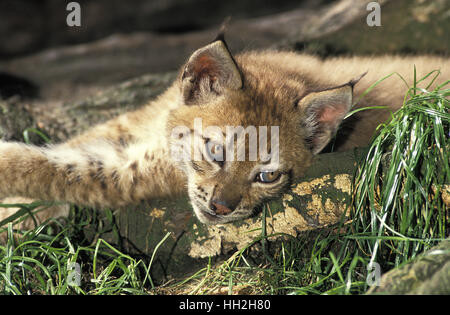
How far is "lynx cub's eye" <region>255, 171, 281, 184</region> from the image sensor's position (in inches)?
111

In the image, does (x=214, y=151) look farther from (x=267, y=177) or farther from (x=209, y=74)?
(x=209, y=74)

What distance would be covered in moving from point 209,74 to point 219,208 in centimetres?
82

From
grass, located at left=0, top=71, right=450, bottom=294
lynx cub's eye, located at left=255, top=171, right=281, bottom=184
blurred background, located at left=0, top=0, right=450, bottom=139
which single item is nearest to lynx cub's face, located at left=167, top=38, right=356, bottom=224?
lynx cub's eye, located at left=255, top=171, right=281, bottom=184

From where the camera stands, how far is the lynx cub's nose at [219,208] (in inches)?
107

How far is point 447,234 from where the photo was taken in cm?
265

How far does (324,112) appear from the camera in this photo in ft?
9.67

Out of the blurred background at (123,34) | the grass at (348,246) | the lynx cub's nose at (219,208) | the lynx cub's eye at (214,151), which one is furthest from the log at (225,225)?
the blurred background at (123,34)

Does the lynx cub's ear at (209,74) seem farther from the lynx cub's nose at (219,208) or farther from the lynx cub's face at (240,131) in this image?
the lynx cub's nose at (219,208)

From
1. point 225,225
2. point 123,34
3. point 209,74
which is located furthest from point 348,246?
point 123,34
